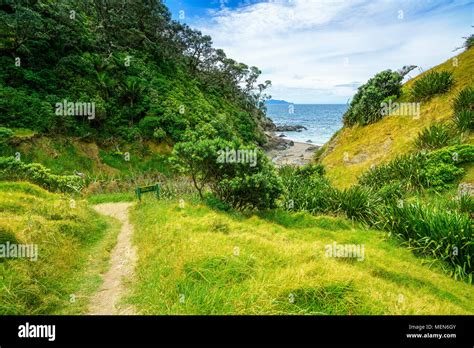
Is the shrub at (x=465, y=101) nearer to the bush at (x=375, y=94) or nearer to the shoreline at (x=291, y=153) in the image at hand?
the bush at (x=375, y=94)

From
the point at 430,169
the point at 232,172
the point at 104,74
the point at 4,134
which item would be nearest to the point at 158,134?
the point at 104,74

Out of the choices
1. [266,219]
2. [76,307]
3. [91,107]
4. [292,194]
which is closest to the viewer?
[76,307]

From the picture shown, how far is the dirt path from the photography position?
5.33m

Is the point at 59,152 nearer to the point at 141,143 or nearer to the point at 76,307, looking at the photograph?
the point at 141,143

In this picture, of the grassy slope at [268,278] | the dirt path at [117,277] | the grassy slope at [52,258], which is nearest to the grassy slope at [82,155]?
the grassy slope at [52,258]

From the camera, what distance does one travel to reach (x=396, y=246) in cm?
938

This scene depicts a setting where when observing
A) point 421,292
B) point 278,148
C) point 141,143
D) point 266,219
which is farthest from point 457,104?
point 278,148

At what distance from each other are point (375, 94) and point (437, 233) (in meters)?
17.1

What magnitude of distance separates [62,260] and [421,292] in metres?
8.38

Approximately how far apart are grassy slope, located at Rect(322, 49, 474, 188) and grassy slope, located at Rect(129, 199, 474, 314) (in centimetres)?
1014

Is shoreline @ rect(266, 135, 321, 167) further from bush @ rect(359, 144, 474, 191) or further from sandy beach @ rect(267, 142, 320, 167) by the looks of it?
bush @ rect(359, 144, 474, 191)

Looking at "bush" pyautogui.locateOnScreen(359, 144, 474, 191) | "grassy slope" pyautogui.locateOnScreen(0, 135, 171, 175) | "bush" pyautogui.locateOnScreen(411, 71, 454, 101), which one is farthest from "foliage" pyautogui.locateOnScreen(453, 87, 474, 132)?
"grassy slope" pyautogui.locateOnScreen(0, 135, 171, 175)

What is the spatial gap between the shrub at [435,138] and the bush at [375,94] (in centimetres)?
667

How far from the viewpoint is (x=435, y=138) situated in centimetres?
1545
